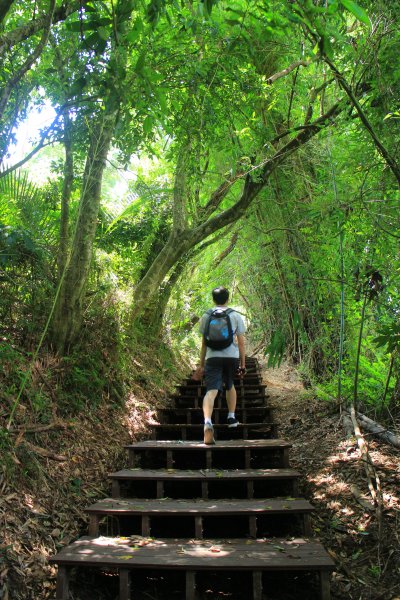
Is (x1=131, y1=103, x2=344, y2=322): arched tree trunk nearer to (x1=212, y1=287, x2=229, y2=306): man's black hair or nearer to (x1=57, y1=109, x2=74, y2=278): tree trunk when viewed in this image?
(x1=212, y1=287, x2=229, y2=306): man's black hair

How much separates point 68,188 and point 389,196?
2.87m

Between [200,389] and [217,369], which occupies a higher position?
[217,369]

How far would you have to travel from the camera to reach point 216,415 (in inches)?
225

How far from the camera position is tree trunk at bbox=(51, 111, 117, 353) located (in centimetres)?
451

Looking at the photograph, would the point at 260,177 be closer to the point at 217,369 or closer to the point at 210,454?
the point at 217,369

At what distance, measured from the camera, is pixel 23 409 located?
3703 millimetres

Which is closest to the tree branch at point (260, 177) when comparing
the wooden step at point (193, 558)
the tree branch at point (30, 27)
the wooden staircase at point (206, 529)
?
the tree branch at point (30, 27)

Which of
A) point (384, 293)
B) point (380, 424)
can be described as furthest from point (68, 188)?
point (380, 424)

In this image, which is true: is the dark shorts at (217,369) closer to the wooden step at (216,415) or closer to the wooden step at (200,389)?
the wooden step at (216,415)

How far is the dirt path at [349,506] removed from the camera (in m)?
2.89

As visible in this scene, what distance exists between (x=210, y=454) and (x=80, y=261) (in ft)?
7.12

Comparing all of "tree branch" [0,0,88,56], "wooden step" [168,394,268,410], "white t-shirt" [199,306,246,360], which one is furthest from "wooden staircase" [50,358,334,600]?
"tree branch" [0,0,88,56]

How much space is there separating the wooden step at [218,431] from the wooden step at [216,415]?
0.94 feet

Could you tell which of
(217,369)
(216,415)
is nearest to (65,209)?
(217,369)
